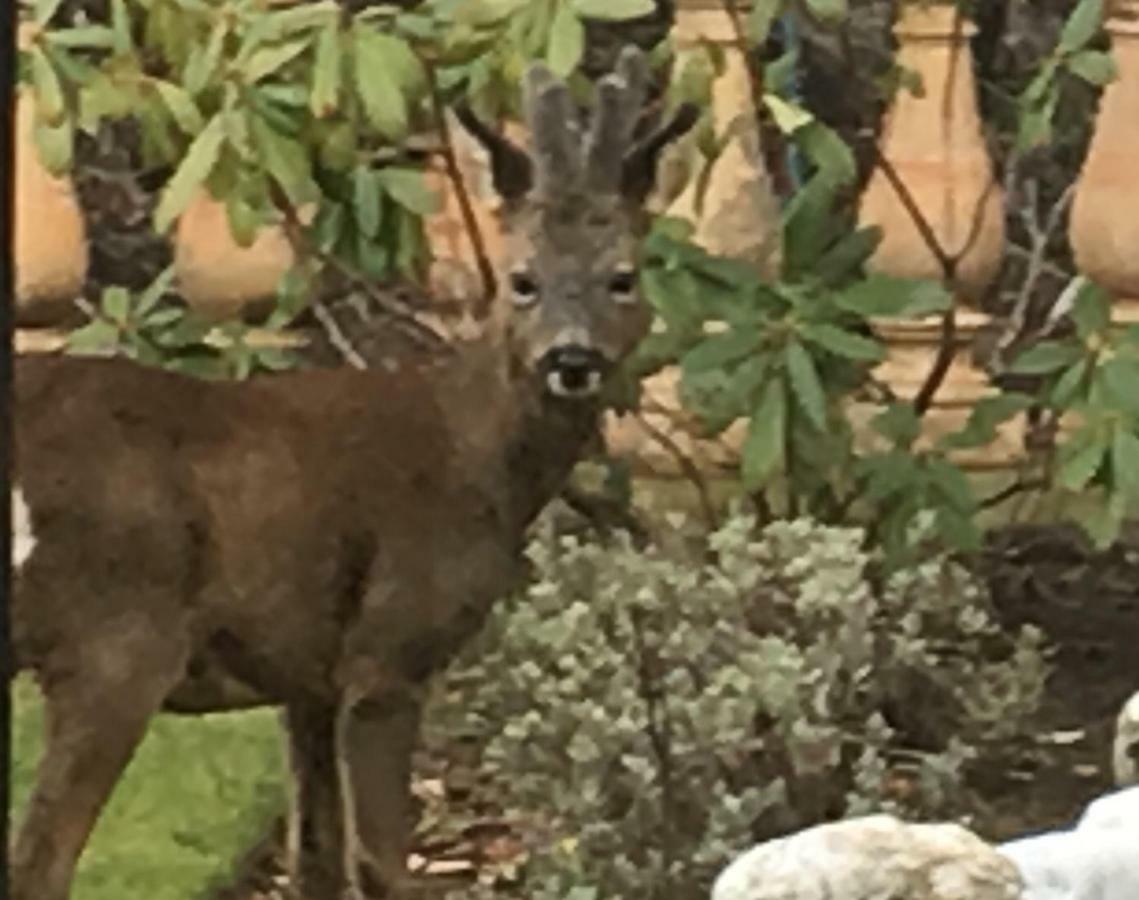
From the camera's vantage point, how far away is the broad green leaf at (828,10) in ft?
4.88

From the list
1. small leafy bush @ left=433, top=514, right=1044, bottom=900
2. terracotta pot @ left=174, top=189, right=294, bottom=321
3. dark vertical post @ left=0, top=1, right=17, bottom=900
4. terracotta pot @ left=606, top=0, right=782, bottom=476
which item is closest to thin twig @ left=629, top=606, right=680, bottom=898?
small leafy bush @ left=433, top=514, right=1044, bottom=900

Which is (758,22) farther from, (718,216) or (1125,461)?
(1125,461)

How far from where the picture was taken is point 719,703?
148cm

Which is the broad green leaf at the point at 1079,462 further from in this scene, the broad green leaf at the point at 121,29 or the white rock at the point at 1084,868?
the broad green leaf at the point at 121,29

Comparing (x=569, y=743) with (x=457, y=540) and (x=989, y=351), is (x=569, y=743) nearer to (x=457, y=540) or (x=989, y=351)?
(x=457, y=540)

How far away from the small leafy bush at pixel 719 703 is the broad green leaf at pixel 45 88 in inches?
15.4

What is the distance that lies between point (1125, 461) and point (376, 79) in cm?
54

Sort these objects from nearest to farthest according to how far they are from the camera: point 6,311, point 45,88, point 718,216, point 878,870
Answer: point 6,311
point 878,870
point 45,88
point 718,216

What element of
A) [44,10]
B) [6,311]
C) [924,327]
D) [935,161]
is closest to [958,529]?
[924,327]

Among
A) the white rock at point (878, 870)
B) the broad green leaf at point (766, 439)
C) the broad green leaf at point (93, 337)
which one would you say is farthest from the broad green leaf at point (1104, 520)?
the broad green leaf at point (93, 337)

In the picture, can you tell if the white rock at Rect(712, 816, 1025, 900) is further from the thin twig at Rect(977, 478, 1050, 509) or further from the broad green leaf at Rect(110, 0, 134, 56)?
the broad green leaf at Rect(110, 0, 134, 56)

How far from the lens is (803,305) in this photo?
147 cm

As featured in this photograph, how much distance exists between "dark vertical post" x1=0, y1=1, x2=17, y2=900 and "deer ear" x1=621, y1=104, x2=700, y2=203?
0.59m

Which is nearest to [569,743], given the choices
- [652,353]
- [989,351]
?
[652,353]
